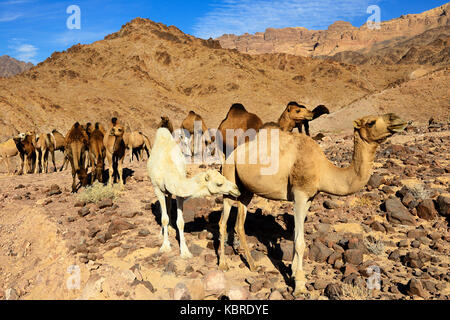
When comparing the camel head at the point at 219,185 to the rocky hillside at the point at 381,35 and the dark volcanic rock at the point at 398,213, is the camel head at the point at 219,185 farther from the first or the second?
the rocky hillside at the point at 381,35

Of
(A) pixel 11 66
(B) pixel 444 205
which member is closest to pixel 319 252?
(B) pixel 444 205

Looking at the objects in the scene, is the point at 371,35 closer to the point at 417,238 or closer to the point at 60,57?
the point at 60,57

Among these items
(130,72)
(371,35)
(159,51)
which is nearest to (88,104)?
(130,72)

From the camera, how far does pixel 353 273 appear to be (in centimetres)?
514

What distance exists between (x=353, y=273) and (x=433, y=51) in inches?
3834

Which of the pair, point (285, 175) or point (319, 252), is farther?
point (319, 252)

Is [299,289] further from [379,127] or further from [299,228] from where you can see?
[379,127]

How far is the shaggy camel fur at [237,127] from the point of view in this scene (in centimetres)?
937

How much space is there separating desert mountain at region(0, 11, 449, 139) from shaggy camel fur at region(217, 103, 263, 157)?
81.1 ft

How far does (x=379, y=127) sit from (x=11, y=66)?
200021 millimetres

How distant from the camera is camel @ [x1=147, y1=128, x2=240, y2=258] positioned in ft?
16.9

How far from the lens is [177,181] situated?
18.7 ft

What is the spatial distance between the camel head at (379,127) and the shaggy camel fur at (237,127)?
5071 millimetres

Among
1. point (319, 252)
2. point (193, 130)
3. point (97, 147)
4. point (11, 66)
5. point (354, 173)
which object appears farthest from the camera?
point (11, 66)
